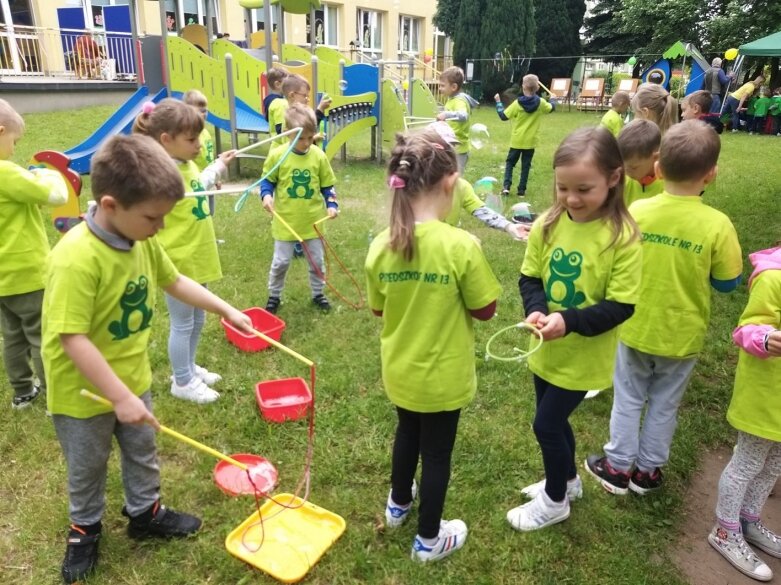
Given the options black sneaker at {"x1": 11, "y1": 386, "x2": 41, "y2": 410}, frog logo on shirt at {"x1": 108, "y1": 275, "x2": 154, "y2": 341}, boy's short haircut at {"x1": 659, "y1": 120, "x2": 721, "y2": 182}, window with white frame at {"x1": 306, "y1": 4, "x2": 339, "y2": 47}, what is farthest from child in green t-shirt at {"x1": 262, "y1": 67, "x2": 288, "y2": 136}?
window with white frame at {"x1": 306, "y1": 4, "x2": 339, "y2": 47}

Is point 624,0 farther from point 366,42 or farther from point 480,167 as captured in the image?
point 480,167

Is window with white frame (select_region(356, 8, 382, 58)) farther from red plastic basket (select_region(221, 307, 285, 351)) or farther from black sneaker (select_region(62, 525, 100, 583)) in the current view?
black sneaker (select_region(62, 525, 100, 583))

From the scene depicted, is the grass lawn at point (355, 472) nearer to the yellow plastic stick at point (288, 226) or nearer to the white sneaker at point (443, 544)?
the white sneaker at point (443, 544)

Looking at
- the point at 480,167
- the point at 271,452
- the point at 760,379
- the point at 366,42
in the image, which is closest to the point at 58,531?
the point at 271,452

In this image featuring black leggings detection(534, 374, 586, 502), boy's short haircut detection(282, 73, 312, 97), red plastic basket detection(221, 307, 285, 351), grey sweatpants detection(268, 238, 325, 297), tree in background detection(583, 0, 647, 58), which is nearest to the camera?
black leggings detection(534, 374, 586, 502)

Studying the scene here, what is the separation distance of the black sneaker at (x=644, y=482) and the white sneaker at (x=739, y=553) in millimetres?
345

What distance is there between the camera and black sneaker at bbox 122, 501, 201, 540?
2.50m

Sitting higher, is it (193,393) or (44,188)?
(44,188)

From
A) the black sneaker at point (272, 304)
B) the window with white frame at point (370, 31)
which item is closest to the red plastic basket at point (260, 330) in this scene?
the black sneaker at point (272, 304)

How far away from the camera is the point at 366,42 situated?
25297mm

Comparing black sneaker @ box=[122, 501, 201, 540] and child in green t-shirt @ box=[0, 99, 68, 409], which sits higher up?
child in green t-shirt @ box=[0, 99, 68, 409]

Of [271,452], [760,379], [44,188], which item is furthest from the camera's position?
[271,452]

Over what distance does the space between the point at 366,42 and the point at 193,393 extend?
80.7 feet

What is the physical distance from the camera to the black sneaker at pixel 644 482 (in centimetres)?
290
